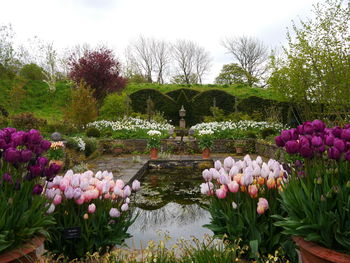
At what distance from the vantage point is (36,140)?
7.61ft

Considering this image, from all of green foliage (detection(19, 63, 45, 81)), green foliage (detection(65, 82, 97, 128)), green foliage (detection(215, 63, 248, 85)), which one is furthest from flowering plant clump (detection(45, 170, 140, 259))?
green foliage (detection(215, 63, 248, 85))

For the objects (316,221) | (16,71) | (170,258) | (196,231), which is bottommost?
(196,231)

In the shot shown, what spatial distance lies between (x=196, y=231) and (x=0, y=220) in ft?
10.1

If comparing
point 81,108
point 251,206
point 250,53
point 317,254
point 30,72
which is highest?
point 250,53

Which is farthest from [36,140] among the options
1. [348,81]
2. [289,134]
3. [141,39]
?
[141,39]

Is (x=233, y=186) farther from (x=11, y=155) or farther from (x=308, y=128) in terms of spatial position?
(x=11, y=155)

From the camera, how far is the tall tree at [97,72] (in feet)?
60.2

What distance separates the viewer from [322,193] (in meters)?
2.05

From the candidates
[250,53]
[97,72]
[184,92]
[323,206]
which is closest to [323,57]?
[323,206]

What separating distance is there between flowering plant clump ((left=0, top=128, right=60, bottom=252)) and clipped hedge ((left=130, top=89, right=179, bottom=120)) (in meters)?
17.6

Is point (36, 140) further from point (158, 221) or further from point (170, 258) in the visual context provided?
point (158, 221)

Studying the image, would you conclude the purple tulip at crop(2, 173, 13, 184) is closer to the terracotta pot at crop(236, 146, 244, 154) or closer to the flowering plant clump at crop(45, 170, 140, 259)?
the flowering plant clump at crop(45, 170, 140, 259)

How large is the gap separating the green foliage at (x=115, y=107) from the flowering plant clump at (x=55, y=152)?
30.1 feet

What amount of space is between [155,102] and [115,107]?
3.68m
